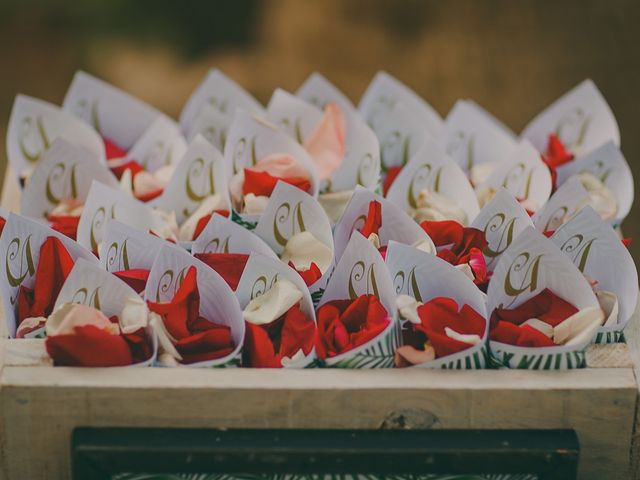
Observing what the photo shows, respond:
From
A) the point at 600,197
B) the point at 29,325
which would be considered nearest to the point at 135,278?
the point at 29,325

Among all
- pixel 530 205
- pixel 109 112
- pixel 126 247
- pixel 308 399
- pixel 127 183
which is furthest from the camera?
pixel 109 112

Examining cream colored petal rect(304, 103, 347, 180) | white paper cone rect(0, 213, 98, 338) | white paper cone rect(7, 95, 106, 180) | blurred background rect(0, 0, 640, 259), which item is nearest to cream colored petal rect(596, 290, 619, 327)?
cream colored petal rect(304, 103, 347, 180)

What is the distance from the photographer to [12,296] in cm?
162

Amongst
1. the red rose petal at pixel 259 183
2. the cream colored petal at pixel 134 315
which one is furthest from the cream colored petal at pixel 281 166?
the cream colored petal at pixel 134 315

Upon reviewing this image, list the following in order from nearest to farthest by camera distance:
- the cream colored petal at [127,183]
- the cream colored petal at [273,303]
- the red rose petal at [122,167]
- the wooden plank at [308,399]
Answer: the wooden plank at [308,399] → the cream colored petal at [273,303] → the cream colored petal at [127,183] → the red rose petal at [122,167]

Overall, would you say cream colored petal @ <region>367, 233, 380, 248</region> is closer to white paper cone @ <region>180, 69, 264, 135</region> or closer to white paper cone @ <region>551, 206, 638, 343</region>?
white paper cone @ <region>551, 206, 638, 343</region>

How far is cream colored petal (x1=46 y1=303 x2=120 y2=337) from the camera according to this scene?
1.46 m

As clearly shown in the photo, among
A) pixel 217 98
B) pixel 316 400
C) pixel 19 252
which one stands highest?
pixel 217 98

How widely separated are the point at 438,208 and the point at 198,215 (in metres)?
0.39

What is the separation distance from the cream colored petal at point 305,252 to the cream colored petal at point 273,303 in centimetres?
13

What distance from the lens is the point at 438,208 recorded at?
184 cm

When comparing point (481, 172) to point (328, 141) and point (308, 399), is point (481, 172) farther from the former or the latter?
point (308, 399)

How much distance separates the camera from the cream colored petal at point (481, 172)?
6.65 feet

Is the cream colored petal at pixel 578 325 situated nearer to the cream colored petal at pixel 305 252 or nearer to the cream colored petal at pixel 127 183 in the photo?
the cream colored petal at pixel 305 252
